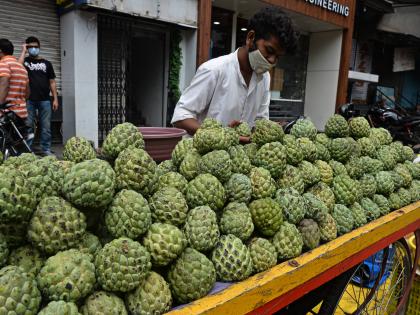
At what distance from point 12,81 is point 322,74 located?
1055cm

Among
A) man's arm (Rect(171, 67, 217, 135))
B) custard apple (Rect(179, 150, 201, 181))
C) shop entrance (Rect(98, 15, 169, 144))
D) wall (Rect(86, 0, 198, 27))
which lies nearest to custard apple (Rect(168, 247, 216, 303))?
custard apple (Rect(179, 150, 201, 181))

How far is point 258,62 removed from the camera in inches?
119

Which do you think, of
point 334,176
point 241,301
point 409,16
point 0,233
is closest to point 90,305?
point 0,233

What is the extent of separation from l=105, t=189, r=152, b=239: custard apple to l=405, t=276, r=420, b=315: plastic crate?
2.67 meters

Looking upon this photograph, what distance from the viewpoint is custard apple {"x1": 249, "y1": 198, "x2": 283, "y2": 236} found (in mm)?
1694

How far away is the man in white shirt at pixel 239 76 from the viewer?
111 inches

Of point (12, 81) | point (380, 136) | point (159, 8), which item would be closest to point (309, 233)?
point (380, 136)

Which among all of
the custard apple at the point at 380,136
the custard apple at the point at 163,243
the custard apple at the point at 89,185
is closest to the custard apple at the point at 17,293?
the custard apple at the point at 89,185

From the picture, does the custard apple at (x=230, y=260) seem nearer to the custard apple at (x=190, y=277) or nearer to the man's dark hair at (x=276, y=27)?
the custard apple at (x=190, y=277)

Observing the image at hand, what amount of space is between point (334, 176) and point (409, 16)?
1577 centimetres

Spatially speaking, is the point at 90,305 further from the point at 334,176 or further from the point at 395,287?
the point at 395,287

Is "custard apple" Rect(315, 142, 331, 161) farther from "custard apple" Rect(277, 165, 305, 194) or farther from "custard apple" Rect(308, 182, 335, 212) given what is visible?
"custard apple" Rect(277, 165, 305, 194)

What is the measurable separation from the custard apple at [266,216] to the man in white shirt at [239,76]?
4.41ft

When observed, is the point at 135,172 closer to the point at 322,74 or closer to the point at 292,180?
the point at 292,180
